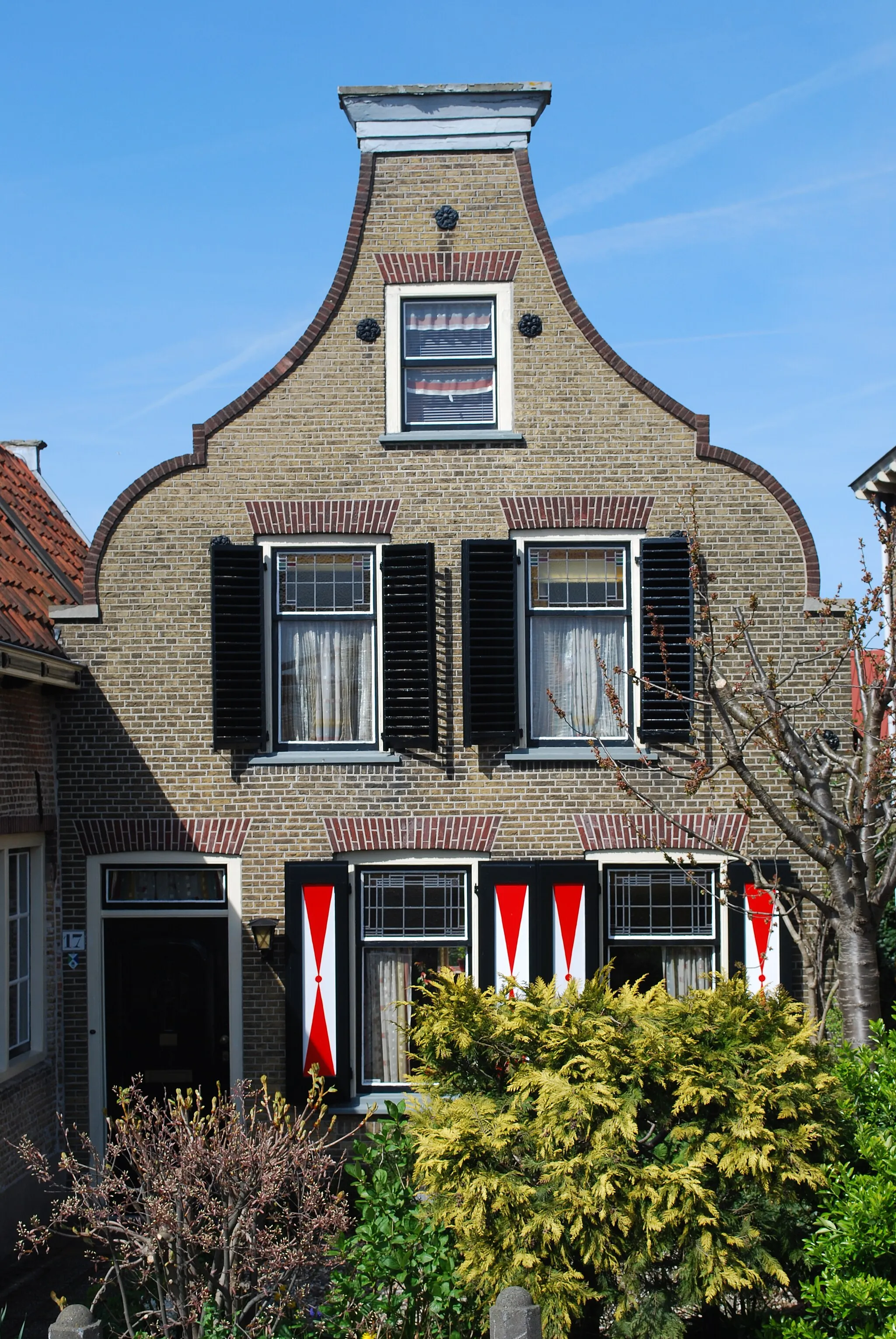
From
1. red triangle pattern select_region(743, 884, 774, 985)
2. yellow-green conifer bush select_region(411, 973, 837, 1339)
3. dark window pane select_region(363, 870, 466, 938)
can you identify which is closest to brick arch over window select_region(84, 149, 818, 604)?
red triangle pattern select_region(743, 884, 774, 985)

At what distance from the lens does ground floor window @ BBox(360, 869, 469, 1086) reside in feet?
37.3

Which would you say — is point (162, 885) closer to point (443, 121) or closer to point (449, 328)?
point (449, 328)

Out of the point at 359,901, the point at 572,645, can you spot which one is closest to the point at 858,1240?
the point at 359,901

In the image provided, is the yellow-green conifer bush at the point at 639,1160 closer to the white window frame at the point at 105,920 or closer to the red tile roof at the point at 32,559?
the white window frame at the point at 105,920

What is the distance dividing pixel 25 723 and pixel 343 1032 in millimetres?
3886

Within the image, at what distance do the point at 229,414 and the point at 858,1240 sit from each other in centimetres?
843

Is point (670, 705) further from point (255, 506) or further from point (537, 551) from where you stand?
point (255, 506)

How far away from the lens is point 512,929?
11.2 meters

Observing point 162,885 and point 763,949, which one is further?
point 162,885

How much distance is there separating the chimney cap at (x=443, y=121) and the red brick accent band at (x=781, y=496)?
3.41 metres

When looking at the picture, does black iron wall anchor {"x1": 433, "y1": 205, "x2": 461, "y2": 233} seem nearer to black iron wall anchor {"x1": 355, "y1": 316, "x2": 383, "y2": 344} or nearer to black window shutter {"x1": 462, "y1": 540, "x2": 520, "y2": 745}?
black iron wall anchor {"x1": 355, "y1": 316, "x2": 383, "y2": 344}

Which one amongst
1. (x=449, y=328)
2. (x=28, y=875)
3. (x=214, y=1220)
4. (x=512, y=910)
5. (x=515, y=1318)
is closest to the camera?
(x=515, y=1318)

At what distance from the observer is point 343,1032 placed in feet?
36.4

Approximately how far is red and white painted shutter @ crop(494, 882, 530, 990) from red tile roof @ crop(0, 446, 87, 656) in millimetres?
4531
